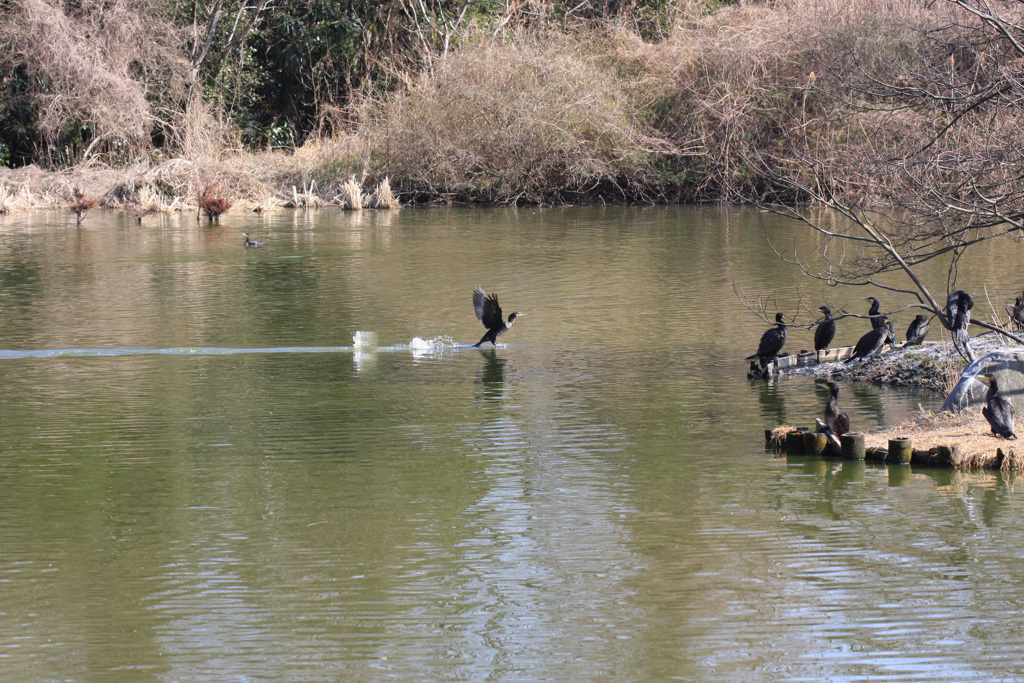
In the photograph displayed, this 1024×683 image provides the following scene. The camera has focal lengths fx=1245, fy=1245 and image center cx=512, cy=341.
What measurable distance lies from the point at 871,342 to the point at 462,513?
5.55m

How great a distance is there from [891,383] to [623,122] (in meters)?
22.1

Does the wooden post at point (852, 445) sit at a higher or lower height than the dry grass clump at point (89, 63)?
lower

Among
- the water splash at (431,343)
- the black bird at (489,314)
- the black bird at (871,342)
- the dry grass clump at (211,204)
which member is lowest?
the water splash at (431,343)

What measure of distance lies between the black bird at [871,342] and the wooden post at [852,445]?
10.5ft

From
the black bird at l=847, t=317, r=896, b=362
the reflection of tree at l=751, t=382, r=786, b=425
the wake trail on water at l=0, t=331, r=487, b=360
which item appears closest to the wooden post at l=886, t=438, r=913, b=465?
the reflection of tree at l=751, t=382, r=786, b=425

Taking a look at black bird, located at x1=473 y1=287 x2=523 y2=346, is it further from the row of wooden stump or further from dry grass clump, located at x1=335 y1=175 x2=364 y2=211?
dry grass clump, located at x1=335 y1=175 x2=364 y2=211

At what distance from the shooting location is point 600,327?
14469 mm

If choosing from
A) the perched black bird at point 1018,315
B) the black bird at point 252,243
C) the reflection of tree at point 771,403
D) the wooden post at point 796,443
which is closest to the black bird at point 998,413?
the wooden post at point 796,443

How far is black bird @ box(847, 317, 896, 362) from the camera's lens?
11508mm

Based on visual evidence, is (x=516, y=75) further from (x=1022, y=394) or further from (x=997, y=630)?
(x=997, y=630)

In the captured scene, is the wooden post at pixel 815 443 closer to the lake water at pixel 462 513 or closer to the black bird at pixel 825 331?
the lake water at pixel 462 513

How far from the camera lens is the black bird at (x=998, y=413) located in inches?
324

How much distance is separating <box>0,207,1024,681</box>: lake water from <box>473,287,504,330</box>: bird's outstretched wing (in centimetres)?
36

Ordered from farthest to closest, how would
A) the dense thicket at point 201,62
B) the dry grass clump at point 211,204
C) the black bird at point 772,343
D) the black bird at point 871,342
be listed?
1. the dense thicket at point 201,62
2. the dry grass clump at point 211,204
3. the black bird at point 871,342
4. the black bird at point 772,343
